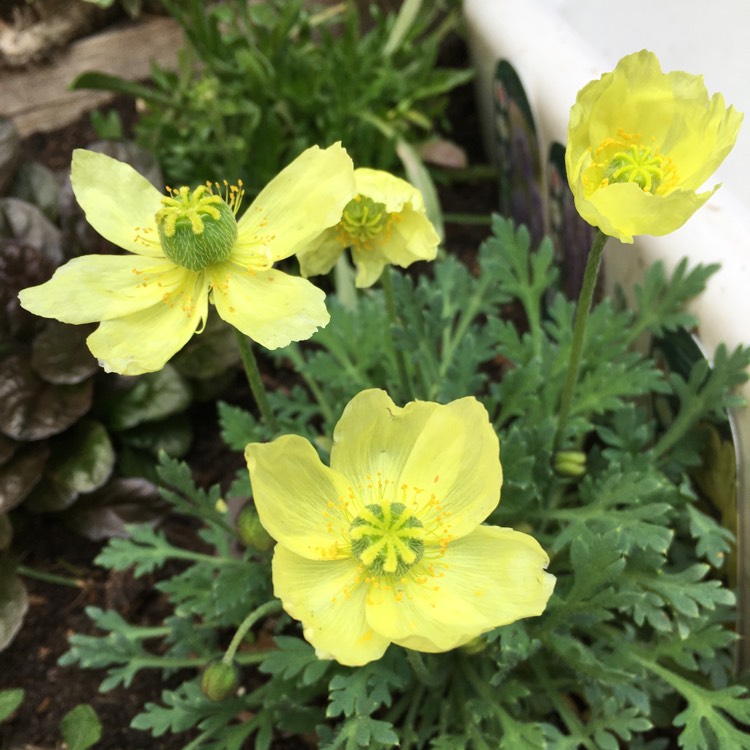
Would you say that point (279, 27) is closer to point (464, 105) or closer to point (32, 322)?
point (464, 105)

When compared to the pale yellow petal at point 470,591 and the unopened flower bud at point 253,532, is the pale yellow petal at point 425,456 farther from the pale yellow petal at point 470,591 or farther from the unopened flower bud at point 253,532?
the unopened flower bud at point 253,532

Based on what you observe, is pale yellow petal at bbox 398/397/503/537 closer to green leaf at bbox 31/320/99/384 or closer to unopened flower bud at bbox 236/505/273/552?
unopened flower bud at bbox 236/505/273/552

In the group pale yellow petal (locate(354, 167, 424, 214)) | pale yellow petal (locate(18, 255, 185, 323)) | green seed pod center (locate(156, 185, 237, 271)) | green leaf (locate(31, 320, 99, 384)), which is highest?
pale yellow petal (locate(354, 167, 424, 214))

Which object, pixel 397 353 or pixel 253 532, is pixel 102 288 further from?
pixel 397 353

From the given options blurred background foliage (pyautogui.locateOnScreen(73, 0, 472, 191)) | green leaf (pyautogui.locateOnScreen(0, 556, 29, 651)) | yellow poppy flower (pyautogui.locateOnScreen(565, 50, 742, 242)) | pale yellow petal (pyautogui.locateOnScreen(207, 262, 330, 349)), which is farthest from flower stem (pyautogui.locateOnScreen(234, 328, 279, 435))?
blurred background foliage (pyautogui.locateOnScreen(73, 0, 472, 191))

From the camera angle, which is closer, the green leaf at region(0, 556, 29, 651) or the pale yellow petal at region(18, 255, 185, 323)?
the pale yellow petal at region(18, 255, 185, 323)

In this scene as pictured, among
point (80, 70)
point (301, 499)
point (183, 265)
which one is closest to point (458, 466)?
point (301, 499)

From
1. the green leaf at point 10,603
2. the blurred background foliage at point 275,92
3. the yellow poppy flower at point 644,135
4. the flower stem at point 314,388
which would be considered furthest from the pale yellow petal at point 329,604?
the blurred background foliage at point 275,92
